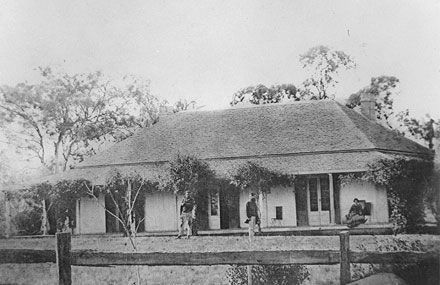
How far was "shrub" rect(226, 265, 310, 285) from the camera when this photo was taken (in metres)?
8.27

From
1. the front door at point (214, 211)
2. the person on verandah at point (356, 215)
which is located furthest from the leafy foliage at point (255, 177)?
the person on verandah at point (356, 215)

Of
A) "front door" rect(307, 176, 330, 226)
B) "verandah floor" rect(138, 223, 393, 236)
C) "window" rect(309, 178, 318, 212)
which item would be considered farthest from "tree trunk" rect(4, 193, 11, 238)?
"window" rect(309, 178, 318, 212)

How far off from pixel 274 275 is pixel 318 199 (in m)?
12.0

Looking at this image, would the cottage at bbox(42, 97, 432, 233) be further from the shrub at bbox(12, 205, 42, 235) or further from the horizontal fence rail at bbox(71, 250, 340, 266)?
the horizontal fence rail at bbox(71, 250, 340, 266)

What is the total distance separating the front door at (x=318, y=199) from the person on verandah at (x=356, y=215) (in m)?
2.00

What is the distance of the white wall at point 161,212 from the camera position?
2008cm

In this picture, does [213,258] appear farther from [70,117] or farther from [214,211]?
[70,117]

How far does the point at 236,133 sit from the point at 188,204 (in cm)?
Answer: 366

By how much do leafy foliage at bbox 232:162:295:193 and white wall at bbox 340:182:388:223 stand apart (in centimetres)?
226

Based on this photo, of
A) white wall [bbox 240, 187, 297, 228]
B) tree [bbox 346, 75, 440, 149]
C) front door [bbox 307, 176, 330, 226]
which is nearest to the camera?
tree [bbox 346, 75, 440, 149]

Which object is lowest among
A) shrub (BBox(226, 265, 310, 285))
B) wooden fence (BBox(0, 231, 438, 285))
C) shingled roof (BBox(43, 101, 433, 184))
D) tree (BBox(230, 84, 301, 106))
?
shrub (BBox(226, 265, 310, 285))

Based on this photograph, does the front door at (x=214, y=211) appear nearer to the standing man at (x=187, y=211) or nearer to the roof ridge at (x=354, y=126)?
the standing man at (x=187, y=211)

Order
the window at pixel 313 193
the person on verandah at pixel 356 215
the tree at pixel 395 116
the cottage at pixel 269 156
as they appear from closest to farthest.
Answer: the tree at pixel 395 116 → the person on verandah at pixel 356 215 → the cottage at pixel 269 156 → the window at pixel 313 193

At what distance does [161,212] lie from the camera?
20250 mm
